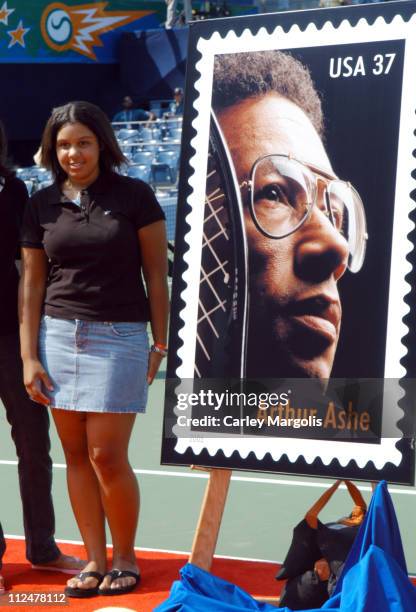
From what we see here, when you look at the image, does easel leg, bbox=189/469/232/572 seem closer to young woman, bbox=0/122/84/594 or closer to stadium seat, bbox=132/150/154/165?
young woman, bbox=0/122/84/594

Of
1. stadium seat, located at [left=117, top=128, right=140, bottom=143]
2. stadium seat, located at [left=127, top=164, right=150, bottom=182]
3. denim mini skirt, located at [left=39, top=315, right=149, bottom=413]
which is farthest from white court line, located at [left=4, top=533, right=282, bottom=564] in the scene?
stadium seat, located at [left=117, top=128, right=140, bottom=143]

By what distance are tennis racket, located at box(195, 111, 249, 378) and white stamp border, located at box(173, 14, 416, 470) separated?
1.0 inches

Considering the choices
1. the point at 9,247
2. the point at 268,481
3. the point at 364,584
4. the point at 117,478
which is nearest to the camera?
the point at 364,584

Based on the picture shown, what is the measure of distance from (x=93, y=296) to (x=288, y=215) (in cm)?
69

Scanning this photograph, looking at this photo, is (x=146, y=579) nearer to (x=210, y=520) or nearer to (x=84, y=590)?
(x=84, y=590)

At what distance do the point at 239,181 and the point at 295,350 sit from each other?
552mm

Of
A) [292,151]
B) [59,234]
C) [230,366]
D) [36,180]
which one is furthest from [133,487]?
[36,180]

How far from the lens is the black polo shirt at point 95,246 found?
3.34 metres

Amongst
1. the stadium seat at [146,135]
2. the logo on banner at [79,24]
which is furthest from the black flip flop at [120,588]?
the logo on banner at [79,24]

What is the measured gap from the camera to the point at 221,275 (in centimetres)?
325

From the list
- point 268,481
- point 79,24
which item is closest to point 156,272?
point 268,481

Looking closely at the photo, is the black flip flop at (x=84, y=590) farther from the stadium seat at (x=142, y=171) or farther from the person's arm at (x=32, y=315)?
the stadium seat at (x=142, y=171)

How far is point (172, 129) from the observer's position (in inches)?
744

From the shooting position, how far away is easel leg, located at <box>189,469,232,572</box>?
3264mm
